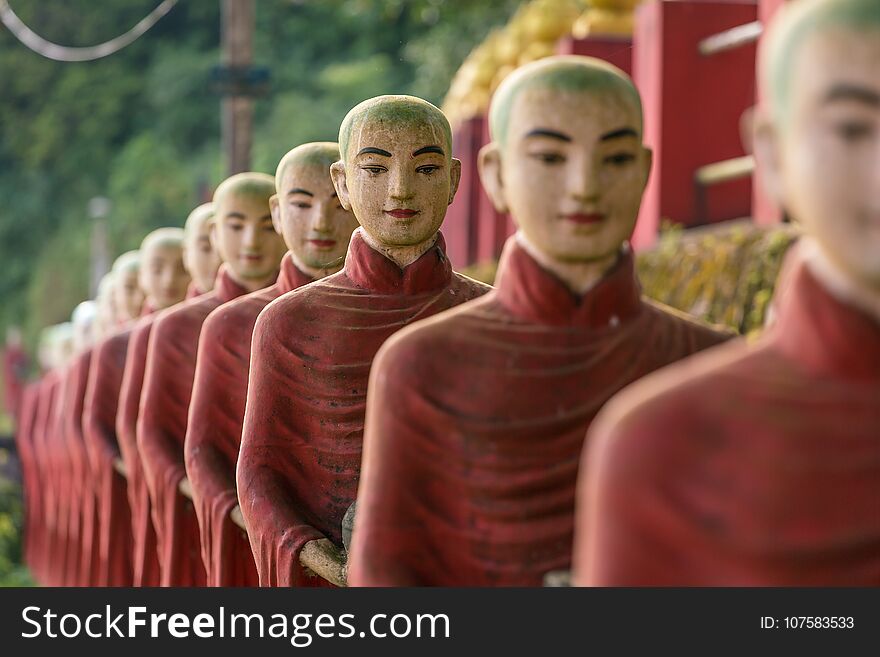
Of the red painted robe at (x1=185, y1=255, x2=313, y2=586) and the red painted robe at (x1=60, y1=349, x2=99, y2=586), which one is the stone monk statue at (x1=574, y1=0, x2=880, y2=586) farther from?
the red painted robe at (x1=60, y1=349, x2=99, y2=586)

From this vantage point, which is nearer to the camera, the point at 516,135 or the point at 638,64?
the point at 516,135

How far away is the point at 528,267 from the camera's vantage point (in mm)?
3088

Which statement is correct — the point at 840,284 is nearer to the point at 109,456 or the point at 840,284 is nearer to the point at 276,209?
the point at 276,209

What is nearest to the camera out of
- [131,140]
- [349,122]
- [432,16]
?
[349,122]

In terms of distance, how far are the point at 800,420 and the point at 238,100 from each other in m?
9.87

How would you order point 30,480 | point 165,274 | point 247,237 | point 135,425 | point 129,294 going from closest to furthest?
point 247,237 → point 135,425 → point 165,274 → point 129,294 → point 30,480

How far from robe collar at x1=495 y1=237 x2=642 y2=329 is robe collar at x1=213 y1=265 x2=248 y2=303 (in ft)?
10.5

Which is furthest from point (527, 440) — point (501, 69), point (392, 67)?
point (392, 67)

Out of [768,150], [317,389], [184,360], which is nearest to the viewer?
[768,150]

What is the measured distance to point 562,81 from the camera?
3016 mm

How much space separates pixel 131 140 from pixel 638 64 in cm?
2434

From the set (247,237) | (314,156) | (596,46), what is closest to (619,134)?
(314,156)

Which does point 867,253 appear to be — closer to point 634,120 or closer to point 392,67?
point 634,120

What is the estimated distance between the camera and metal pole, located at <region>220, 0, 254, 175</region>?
11.8 m
